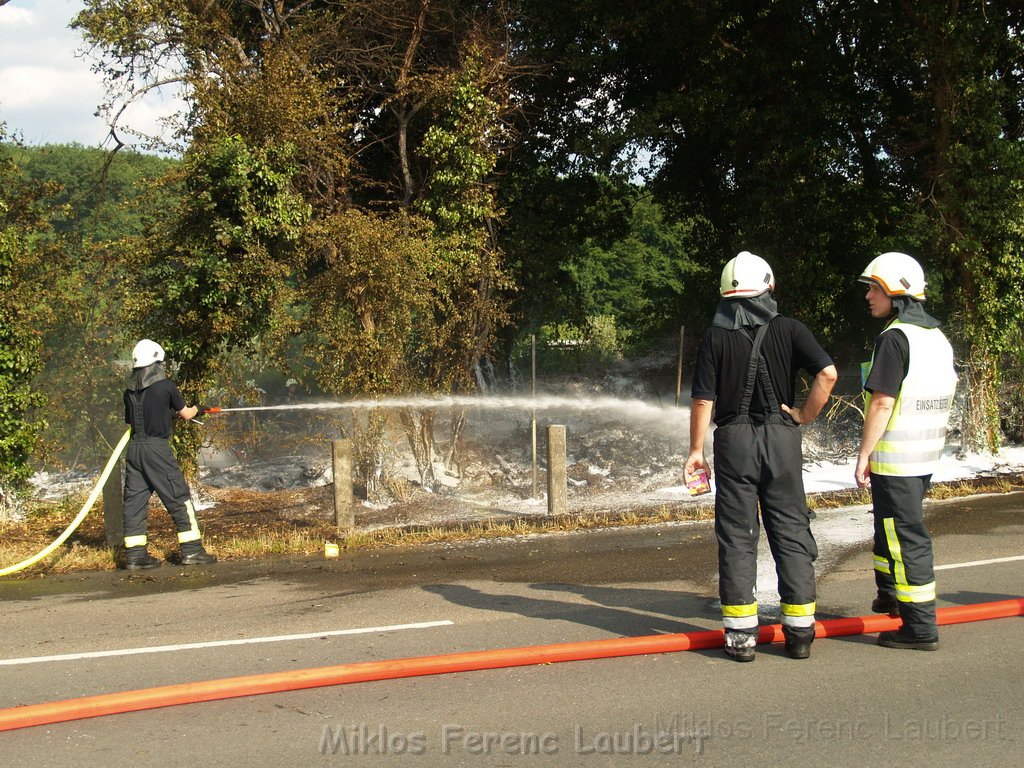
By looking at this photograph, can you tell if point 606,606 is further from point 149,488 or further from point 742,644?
point 149,488

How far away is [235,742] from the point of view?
13.5 feet

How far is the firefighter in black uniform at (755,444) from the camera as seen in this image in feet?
16.3

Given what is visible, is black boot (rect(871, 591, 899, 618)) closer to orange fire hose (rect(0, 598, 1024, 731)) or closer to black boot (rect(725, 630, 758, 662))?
orange fire hose (rect(0, 598, 1024, 731))

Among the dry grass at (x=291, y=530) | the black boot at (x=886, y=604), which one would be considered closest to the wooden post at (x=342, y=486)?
the dry grass at (x=291, y=530)

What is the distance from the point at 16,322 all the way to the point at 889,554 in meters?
9.05

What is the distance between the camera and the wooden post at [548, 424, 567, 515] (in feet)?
33.3

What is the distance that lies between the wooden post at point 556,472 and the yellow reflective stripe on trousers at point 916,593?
528 cm

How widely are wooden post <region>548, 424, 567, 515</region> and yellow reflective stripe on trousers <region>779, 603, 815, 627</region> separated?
5.22 metres

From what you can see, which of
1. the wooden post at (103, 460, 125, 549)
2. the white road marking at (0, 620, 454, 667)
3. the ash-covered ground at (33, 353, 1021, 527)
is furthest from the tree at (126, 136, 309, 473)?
the white road marking at (0, 620, 454, 667)

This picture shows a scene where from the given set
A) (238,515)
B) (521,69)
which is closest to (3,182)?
(238,515)

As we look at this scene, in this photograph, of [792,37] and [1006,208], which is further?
[792,37]

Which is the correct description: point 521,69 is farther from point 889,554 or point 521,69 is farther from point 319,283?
point 889,554

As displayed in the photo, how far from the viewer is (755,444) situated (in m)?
4.97

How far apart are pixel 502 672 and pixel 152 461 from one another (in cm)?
479
